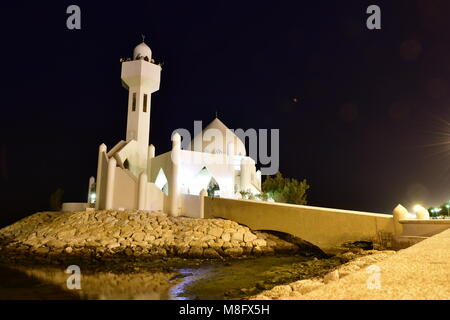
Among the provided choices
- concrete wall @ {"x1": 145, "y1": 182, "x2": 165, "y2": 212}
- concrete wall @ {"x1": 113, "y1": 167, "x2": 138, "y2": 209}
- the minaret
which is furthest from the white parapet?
the minaret

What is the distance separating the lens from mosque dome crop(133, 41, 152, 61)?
31.5 metres

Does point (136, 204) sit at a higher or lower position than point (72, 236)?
higher

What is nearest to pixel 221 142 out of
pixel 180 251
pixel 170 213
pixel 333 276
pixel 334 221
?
pixel 170 213

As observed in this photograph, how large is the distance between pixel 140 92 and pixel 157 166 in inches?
292

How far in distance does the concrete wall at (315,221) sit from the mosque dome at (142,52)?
1685cm

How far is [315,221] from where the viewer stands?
56.5 ft

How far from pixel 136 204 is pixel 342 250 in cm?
1394

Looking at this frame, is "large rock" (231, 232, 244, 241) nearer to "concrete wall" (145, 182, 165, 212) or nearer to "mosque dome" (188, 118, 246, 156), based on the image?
"concrete wall" (145, 182, 165, 212)

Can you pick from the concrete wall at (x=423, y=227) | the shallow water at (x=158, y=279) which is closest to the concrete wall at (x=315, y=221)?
the concrete wall at (x=423, y=227)

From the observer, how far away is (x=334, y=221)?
16.5 metres

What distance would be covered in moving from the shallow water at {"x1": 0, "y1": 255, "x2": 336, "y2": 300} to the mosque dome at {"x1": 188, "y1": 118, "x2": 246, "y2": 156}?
15.7 metres

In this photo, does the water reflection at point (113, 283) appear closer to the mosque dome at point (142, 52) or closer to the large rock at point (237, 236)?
the large rock at point (237, 236)

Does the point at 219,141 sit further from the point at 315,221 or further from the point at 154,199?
the point at 315,221
